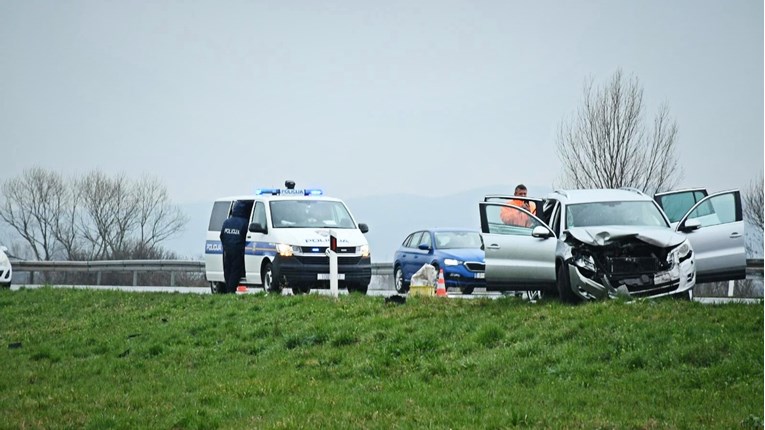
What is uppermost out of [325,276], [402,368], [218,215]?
[218,215]

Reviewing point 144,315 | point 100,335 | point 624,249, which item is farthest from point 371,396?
Answer: point 144,315

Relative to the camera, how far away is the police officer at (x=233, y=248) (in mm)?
25172

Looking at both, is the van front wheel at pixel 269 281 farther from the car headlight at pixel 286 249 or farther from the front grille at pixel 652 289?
the front grille at pixel 652 289

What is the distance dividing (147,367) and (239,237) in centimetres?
948

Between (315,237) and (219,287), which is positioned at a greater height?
(315,237)

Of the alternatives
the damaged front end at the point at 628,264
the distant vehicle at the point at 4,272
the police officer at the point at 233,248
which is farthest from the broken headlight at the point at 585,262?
the distant vehicle at the point at 4,272

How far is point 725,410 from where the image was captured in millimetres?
9984

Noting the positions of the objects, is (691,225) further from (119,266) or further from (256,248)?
(119,266)

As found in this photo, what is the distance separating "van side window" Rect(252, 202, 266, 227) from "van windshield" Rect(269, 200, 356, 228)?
0.22 metres

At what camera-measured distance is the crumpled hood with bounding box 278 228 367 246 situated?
2373cm

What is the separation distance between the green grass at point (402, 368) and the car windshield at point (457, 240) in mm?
8255

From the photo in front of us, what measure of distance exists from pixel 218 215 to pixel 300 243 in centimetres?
490

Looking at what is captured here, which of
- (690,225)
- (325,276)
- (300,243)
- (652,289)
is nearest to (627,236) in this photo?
(652,289)

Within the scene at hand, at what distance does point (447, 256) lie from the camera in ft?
88.4
